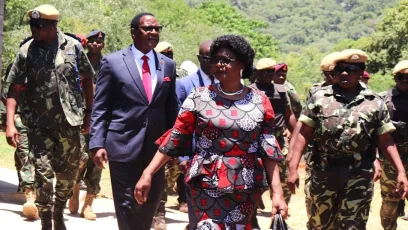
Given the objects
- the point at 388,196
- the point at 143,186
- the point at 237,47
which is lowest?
the point at 388,196

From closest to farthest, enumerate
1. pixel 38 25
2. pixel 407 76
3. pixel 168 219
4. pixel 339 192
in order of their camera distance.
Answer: pixel 339 192 < pixel 38 25 < pixel 407 76 < pixel 168 219

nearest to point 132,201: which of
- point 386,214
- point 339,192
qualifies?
point 339,192

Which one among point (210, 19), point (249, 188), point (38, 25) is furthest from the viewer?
point (210, 19)

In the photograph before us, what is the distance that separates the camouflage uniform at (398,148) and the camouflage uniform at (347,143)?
2.20 metres

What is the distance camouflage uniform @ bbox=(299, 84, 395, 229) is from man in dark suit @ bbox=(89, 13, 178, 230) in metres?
1.38

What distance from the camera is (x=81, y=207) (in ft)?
41.0

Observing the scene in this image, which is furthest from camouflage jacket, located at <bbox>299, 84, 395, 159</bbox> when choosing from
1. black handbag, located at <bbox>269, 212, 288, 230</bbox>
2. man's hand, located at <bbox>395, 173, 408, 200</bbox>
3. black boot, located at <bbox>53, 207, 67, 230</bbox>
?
black boot, located at <bbox>53, 207, 67, 230</bbox>

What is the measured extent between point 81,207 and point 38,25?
4141mm

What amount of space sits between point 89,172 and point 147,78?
13.7ft

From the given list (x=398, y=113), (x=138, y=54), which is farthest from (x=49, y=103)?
(x=398, y=113)

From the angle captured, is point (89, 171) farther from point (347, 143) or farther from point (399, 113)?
point (347, 143)

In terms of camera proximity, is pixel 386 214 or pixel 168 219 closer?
pixel 386 214

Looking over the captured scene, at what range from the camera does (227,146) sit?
630cm

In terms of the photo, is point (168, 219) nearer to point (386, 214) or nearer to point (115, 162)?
point (386, 214)
